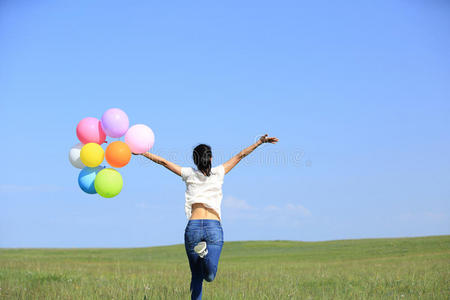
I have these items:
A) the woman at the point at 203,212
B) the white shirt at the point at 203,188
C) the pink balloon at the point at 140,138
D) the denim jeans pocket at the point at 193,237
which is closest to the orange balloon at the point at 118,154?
the pink balloon at the point at 140,138

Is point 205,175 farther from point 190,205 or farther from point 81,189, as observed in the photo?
point 81,189

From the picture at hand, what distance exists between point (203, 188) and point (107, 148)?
2.36 meters

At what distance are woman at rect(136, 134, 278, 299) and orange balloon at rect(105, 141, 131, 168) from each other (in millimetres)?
1185

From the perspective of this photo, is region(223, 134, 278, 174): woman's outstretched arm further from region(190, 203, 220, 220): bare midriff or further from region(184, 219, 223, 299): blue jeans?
region(184, 219, 223, 299): blue jeans

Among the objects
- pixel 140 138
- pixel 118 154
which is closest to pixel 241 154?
pixel 140 138

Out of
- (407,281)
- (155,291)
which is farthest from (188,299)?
(407,281)

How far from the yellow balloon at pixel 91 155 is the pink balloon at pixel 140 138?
533 mm

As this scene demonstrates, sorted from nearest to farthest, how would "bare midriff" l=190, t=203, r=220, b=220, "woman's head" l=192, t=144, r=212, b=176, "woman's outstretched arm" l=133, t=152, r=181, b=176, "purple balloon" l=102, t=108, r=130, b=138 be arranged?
"bare midriff" l=190, t=203, r=220, b=220
"woman's head" l=192, t=144, r=212, b=176
"woman's outstretched arm" l=133, t=152, r=181, b=176
"purple balloon" l=102, t=108, r=130, b=138

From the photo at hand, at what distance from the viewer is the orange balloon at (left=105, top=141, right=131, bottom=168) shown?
7.86 meters

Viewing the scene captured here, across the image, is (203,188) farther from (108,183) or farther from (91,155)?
(91,155)

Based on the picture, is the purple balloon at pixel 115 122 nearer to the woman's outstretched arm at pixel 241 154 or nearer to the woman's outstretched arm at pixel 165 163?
the woman's outstretched arm at pixel 165 163

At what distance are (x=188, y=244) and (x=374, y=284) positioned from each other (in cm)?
677

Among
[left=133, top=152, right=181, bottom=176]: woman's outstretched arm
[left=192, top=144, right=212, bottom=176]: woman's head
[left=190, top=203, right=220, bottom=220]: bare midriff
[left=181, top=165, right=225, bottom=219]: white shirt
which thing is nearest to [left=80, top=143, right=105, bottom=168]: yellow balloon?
[left=133, top=152, right=181, bottom=176]: woman's outstretched arm

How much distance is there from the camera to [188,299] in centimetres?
828
